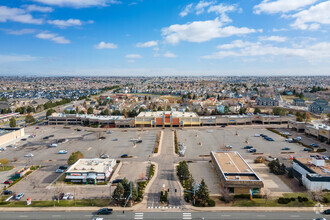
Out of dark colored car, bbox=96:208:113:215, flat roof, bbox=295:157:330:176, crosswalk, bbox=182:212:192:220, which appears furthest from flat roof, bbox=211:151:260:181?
dark colored car, bbox=96:208:113:215

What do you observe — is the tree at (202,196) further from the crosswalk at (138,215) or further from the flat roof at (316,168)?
the flat roof at (316,168)

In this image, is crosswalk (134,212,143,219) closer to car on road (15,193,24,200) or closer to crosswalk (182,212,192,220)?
crosswalk (182,212,192,220)

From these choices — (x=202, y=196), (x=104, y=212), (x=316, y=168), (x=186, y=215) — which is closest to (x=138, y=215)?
(x=104, y=212)

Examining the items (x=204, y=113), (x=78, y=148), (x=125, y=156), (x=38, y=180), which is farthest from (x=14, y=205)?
(x=204, y=113)

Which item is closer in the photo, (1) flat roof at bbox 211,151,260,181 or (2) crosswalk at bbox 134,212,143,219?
(2) crosswalk at bbox 134,212,143,219

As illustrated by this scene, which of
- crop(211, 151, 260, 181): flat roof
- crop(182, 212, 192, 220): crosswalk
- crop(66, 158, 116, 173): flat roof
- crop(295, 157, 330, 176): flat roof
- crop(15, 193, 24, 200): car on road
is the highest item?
crop(295, 157, 330, 176): flat roof

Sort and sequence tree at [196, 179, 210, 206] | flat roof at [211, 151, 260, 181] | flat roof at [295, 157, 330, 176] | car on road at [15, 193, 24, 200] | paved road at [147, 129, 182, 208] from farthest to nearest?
flat roof at [295, 157, 330, 176] < flat roof at [211, 151, 260, 181] < car on road at [15, 193, 24, 200] < paved road at [147, 129, 182, 208] < tree at [196, 179, 210, 206]
